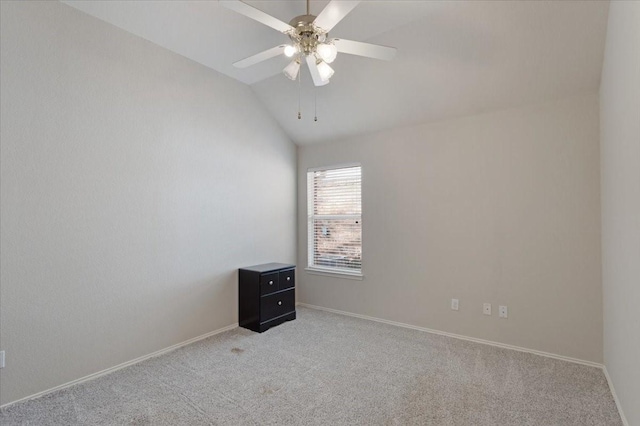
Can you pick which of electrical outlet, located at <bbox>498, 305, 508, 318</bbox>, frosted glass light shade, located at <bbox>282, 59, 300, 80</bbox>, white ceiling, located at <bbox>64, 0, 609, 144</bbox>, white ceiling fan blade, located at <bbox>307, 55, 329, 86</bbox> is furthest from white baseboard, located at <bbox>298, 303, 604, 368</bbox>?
frosted glass light shade, located at <bbox>282, 59, 300, 80</bbox>

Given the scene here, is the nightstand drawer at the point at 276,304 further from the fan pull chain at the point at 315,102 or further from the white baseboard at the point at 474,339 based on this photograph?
the fan pull chain at the point at 315,102

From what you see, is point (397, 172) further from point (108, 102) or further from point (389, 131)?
point (108, 102)

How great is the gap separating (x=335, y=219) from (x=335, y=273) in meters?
0.75

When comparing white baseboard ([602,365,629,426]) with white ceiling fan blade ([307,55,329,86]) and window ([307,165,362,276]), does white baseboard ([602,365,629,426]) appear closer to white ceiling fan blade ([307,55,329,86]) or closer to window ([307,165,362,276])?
window ([307,165,362,276])

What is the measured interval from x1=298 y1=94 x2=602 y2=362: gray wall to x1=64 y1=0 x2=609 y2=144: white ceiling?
305mm

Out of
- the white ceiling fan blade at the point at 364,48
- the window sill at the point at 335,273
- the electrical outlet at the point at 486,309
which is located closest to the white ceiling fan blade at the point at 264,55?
the white ceiling fan blade at the point at 364,48

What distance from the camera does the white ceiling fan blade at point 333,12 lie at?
173cm

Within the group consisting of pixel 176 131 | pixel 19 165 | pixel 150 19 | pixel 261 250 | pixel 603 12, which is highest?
pixel 150 19

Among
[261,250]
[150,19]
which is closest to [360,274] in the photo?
[261,250]

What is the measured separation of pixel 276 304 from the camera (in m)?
3.83

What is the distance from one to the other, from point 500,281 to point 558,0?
2369 mm

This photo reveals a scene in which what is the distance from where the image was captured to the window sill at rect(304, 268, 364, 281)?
4225 millimetres

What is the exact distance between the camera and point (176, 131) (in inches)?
130

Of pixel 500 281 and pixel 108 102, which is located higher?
pixel 108 102
